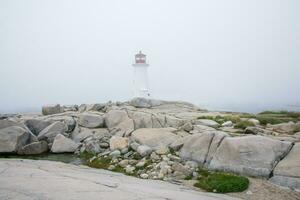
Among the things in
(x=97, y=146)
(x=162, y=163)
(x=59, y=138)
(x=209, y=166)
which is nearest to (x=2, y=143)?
(x=59, y=138)

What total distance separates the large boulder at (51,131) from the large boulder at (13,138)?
160cm

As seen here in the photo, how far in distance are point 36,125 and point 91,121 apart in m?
5.25

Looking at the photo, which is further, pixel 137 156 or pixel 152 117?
pixel 152 117

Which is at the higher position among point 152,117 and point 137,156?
point 152,117

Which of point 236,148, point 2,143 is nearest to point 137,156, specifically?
point 236,148

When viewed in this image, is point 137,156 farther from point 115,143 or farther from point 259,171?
point 259,171

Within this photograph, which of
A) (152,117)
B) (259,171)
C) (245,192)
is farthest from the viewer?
(152,117)

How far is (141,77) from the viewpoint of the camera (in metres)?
57.7

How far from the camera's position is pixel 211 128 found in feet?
79.9

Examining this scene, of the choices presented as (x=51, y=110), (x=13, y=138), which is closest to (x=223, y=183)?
(x=13, y=138)

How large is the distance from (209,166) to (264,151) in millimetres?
3042

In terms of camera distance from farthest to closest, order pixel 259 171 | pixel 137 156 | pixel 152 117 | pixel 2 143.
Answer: pixel 152 117, pixel 2 143, pixel 137 156, pixel 259 171

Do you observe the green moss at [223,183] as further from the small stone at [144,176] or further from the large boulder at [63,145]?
the large boulder at [63,145]

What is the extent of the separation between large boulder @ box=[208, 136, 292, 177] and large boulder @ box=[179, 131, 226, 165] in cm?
54
